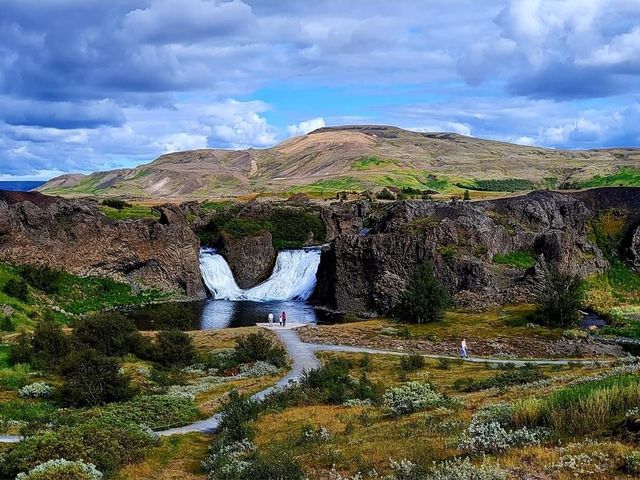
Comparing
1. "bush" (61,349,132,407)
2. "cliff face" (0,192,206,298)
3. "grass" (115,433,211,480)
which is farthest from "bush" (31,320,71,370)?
"cliff face" (0,192,206,298)

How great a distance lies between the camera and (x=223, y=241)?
87875mm

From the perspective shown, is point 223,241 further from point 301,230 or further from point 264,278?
point 301,230

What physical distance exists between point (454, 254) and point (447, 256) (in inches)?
32.4

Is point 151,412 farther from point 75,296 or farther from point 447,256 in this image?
point 75,296

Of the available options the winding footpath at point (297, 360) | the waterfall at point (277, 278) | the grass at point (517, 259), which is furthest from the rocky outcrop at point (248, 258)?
the grass at point (517, 259)

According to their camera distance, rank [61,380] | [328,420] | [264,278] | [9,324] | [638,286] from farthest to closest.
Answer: [264,278] → [638,286] → [9,324] → [61,380] → [328,420]

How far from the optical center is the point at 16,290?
59.4 m

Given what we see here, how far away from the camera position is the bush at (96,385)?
93.8 feet

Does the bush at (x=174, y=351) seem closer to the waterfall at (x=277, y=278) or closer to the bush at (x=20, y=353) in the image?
the bush at (x=20, y=353)

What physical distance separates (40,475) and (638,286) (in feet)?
235

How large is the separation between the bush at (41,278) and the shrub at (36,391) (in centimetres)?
3807

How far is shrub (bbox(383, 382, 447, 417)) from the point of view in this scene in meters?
22.6

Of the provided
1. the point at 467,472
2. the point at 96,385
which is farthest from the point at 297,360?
the point at 467,472

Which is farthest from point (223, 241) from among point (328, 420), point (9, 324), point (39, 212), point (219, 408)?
point (328, 420)
